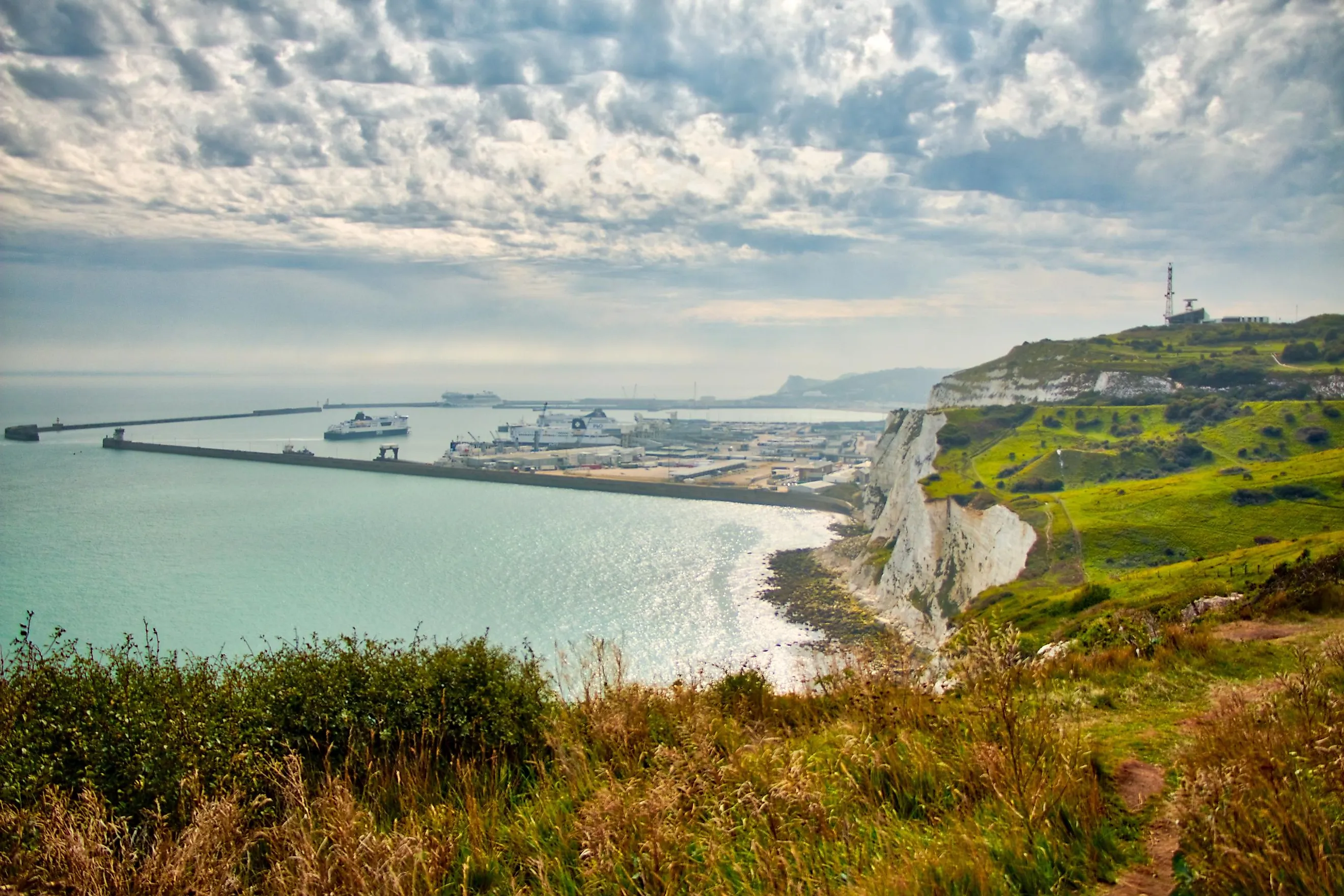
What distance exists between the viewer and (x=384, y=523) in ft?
152

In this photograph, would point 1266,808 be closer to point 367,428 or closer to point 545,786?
point 545,786

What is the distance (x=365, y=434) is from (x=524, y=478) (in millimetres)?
47565

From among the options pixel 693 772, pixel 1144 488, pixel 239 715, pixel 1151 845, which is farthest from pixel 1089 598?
pixel 239 715

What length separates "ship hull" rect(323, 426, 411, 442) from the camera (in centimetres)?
9862

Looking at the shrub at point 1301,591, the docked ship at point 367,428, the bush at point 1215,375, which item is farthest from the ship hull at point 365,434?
the shrub at point 1301,591

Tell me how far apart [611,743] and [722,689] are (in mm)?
1831

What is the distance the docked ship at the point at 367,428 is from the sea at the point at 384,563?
106 ft

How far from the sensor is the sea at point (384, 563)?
25844 mm

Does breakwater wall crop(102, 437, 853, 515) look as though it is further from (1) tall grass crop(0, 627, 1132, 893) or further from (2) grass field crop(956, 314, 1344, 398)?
(1) tall grass crop(0, 627, 1132, 893)

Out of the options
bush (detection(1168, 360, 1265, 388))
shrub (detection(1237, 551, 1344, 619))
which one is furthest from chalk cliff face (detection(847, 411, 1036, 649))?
bush (detection(1168, 360, 1265, 388))

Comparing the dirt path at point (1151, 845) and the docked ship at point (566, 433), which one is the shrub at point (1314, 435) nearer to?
the dirt path at point (1151, 845)

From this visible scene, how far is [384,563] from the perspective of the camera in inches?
1422

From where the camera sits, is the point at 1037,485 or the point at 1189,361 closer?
the point at 1037,485

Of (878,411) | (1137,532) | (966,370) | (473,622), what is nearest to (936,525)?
(1137,532)
